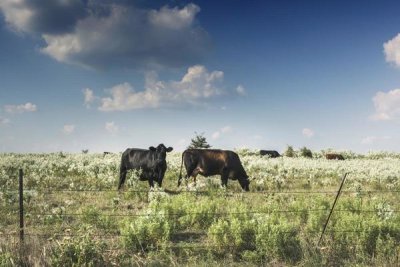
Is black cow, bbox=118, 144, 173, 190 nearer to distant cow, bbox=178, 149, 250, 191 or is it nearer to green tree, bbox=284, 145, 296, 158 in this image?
distant cow, bbox=178, 149, 250, 191

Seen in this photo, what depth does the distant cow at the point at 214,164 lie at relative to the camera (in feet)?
76.7

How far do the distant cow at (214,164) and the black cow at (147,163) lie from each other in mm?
2363

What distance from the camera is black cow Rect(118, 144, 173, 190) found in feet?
71.6

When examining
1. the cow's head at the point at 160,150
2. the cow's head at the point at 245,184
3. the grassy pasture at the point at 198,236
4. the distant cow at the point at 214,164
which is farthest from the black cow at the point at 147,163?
the grassy pasture at the point at 198,236

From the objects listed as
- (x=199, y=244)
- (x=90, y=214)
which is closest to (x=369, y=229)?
(x=199, y=244)

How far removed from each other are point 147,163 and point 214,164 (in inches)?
139

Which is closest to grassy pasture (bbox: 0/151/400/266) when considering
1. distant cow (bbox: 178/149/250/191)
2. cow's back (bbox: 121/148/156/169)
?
cow's back (bbox: 121/148/156/169)

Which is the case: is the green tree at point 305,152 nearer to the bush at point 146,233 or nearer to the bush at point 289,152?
the bush at point 289,152

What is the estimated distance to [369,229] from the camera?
11836 millimetres

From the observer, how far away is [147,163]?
22.2m

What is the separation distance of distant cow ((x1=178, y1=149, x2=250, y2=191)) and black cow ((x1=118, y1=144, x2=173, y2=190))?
236 cm

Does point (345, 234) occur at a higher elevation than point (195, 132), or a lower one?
lower

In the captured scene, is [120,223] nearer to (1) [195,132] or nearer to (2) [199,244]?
(2) [199,244]

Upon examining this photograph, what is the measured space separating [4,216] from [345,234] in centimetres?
923
